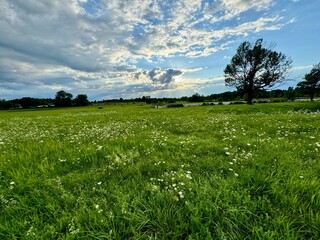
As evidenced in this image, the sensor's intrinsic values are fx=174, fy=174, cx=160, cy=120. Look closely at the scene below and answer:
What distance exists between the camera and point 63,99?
5861 inches

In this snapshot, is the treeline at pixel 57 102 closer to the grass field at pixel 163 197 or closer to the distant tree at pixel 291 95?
the distant tree at pixel 291 95

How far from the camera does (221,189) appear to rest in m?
3.46

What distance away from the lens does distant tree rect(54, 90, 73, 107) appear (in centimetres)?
14427

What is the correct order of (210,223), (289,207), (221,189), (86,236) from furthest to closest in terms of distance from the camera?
1. (221,189)
2. (289,207)
3. (210,223)
4. (86,236)

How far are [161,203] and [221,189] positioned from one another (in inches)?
48.4

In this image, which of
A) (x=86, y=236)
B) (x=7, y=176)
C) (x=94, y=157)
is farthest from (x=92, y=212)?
(x=7, y=176)

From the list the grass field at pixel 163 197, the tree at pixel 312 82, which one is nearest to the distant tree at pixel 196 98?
the tree at pixel 312 82

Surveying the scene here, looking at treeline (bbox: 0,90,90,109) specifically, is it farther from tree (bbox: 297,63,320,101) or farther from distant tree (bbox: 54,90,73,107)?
tree (bbox: 297,63,320,101)

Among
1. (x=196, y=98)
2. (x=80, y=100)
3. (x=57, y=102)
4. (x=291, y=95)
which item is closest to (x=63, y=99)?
(x=57, y=102)

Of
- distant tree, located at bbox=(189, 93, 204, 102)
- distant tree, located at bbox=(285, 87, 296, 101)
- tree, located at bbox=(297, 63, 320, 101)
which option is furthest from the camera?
distant tree, located at bbox=(189, 93, 204, 102)

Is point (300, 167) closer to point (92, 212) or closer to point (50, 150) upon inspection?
point (92, 212)

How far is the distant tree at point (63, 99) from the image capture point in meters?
144

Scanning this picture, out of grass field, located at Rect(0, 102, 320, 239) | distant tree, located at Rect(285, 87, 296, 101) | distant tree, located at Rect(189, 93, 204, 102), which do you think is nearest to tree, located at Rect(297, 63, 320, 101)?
distant tree, located at Rect(285, 87, 296, 101)

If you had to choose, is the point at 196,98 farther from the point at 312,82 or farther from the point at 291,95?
the point at 312,82
